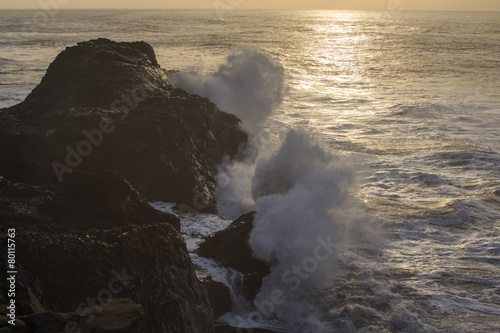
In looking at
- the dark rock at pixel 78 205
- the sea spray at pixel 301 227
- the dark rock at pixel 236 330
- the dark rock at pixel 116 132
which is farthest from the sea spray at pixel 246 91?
the dark rock at pixel 236 330

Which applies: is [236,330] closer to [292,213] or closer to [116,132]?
[292,213]

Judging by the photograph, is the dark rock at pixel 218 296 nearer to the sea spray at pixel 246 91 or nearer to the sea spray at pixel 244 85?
the sea spray at pixel 246 91

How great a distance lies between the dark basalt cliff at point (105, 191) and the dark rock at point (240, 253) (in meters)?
0.57

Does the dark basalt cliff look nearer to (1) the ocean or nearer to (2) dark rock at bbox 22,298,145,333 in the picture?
(2) dark rock at bbox 22,298,145,333

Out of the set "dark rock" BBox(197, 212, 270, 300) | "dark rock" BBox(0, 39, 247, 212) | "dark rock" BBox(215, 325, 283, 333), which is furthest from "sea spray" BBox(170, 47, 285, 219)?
"dark rock" BBox(215, 325, 283, 333)

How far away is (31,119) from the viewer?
888 cm

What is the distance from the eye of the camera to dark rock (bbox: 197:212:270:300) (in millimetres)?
5781

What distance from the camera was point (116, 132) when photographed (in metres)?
8.01

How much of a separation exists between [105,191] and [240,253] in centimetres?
176

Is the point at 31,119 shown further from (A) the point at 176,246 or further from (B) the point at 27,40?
(B) the point at 27,40

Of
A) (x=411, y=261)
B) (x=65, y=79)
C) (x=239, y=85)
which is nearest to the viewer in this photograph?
(x=411, y=261)

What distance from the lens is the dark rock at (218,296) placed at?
17.7 ft

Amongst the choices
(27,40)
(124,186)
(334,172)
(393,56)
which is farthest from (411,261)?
(27,40)

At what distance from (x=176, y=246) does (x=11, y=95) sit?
45.2 feet
